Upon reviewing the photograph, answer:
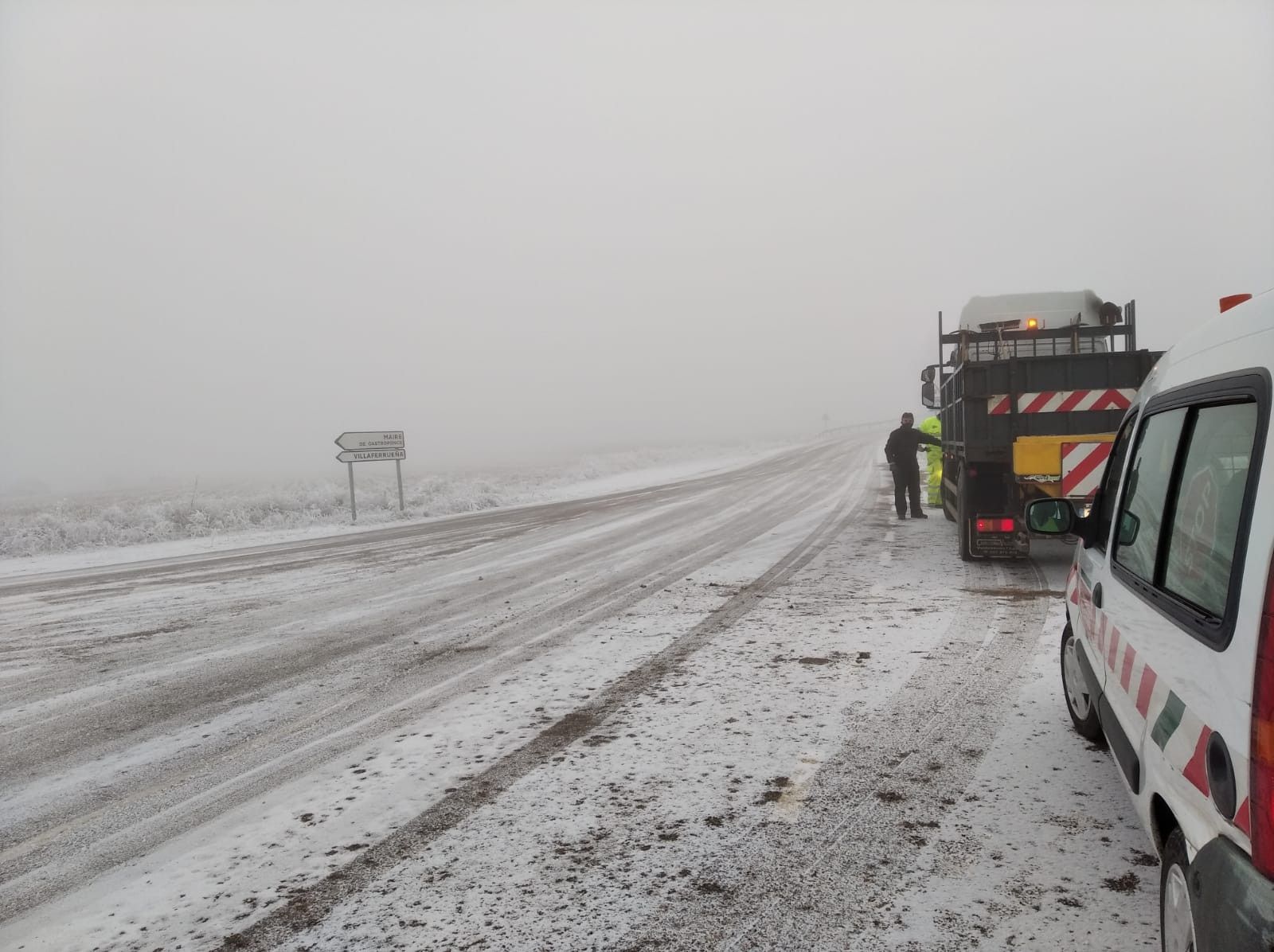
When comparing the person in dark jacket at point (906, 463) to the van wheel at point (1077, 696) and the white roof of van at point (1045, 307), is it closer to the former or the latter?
the white roof of van at point (1045, 307)

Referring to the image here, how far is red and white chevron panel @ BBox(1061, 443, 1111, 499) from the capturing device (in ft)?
25.1

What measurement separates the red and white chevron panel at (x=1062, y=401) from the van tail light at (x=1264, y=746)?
7272mm

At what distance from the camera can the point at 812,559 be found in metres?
9.32

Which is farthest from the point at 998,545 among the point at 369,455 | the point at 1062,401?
the point at 369,455

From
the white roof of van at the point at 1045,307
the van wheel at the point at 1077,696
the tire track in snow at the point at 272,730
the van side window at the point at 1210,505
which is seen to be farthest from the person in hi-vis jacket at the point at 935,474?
the van side window at the point at 1210,505

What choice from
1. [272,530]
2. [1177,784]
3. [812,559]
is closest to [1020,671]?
[1177,784]

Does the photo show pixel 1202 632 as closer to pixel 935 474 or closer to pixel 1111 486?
pixel 1111 486

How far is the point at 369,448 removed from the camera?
19.5 metres

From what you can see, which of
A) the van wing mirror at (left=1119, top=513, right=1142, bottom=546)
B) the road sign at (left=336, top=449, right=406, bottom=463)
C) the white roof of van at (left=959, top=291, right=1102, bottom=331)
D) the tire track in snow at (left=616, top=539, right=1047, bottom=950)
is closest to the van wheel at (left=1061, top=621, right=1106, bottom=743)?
the tire track in snow at (left=616, top=539, right=1047, bottom=950)

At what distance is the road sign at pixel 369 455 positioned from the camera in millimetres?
18906

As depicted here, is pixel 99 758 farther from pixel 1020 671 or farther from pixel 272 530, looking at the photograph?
pixel 272 530

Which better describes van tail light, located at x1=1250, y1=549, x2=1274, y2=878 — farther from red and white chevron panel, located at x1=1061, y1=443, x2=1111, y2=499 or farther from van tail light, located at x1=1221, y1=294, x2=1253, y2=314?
red and white chevron panel, located at x1=1061, y1=443, x2=1111, y2=499

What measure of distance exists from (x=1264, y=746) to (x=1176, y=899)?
0.76 meters

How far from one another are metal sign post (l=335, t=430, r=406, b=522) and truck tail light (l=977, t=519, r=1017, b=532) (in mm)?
13746
